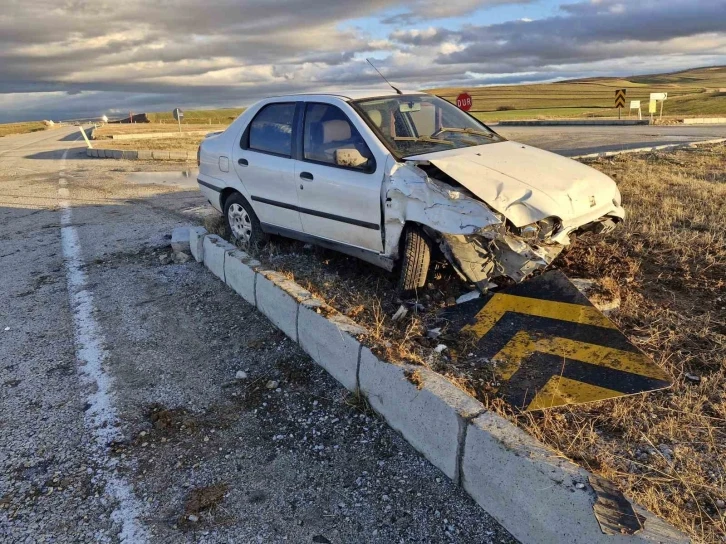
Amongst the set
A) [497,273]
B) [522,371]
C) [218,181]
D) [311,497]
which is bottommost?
[311,497]

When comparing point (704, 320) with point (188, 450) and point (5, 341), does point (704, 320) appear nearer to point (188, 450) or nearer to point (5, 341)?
point (188, 450)

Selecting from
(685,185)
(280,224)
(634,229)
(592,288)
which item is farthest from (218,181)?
(685,185)

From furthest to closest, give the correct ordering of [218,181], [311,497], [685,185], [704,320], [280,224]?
[685,185] < [218,181] < [280,224] < [704,320] < [311,497]

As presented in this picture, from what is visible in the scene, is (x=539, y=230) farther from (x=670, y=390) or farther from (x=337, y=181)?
(x=337, y=181)

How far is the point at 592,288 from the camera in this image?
14.8 ft

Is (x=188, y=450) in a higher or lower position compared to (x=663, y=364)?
lower

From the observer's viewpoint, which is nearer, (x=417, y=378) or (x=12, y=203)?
(x=417, y=378)

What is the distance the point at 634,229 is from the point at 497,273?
8.29 feet

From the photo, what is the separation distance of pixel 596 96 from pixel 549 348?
78343 millimetres

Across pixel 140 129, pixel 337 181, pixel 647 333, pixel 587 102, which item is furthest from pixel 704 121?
pixel 140 129

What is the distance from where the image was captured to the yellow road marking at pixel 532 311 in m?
3.99

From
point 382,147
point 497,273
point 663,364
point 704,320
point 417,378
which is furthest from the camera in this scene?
point 382,147

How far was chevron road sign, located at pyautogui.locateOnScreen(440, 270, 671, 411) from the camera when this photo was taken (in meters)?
3.28

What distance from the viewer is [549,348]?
3738 millimetres
